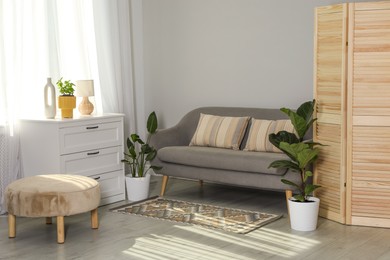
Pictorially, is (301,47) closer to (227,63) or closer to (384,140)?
(227,63)

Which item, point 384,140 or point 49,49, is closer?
point 384,140

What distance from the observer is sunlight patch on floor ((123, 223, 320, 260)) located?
13.3 feet

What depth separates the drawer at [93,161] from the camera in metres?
5.16

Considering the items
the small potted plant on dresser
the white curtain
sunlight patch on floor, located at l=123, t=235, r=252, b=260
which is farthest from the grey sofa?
sunlight patch on floor, located at l=123, t=235, r=252, b=260

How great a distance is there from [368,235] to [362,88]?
3.43 ft

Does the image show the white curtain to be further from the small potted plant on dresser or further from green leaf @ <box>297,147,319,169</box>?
green leaf @ <box>297,147,319,169</box>

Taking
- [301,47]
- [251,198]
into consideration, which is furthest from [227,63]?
[251,198]

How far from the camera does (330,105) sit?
4852 millimetres

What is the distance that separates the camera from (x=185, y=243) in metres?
4.32

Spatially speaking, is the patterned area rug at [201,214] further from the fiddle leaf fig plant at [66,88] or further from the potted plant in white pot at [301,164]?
the fiddle leaf fig plant at [66,88]

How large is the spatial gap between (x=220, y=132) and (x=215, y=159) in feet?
1.68

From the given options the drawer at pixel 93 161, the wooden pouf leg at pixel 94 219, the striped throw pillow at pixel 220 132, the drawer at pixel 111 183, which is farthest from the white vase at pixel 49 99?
the striped throw pillow at pixel 220 132

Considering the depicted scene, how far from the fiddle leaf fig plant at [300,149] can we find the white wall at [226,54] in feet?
3.56

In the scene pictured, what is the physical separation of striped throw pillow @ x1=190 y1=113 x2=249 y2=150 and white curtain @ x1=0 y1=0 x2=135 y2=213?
0.90 meters
